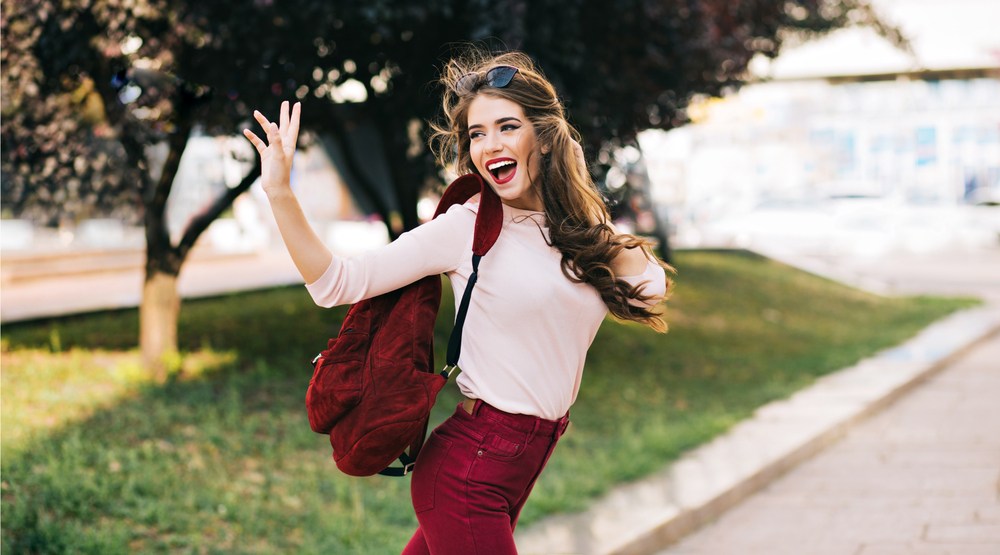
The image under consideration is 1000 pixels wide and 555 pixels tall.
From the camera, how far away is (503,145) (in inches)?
108

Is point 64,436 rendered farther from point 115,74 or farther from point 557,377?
point 557,377

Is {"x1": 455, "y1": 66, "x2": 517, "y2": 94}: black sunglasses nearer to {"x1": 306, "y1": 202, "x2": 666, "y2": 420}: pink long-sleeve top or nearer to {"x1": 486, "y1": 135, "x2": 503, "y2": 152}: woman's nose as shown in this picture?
{"x1": 486, "y1": 135, "x2": 503, "y2": 152}: woman's nose

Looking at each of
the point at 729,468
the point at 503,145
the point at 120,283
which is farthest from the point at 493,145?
the point at 120,283

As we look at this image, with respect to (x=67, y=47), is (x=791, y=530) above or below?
below

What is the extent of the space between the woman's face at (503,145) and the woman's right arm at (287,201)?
0.46 meters

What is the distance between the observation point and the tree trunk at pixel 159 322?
770 cm

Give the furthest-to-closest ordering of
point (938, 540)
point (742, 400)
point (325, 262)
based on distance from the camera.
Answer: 1. point (742, 400)
2. point (938, 540)
3. point (325, 262)

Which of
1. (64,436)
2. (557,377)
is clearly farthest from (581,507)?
(557,377)

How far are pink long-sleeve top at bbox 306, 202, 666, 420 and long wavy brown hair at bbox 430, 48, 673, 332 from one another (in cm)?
4

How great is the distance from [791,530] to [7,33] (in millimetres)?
5057

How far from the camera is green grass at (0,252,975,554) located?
5070 mm

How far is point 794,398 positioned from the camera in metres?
9.56

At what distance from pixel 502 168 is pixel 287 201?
553 mm

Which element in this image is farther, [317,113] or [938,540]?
[317,113]
